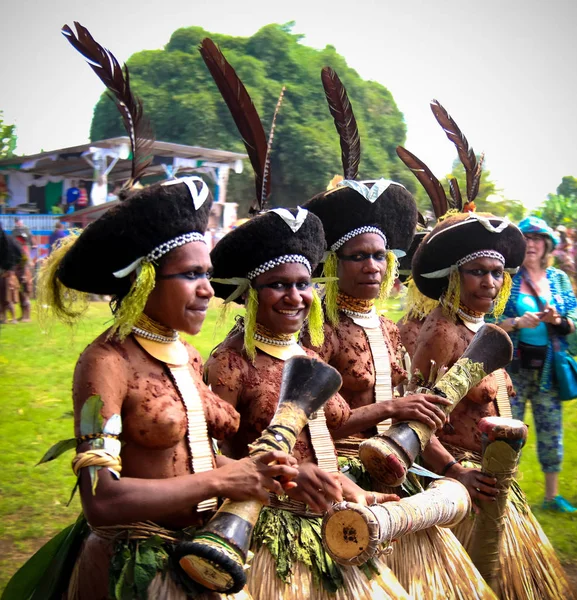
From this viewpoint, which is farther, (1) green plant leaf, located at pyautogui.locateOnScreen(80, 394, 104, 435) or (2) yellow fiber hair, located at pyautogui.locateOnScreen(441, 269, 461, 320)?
(2) yellow fiber hair, located at pyautogui.locateOnScreen(441, 269, 461, 320)

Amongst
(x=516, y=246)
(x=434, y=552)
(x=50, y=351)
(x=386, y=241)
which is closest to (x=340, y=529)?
(x=434, y=552)

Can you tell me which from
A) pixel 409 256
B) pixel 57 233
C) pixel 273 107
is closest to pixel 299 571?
pixel 409 256

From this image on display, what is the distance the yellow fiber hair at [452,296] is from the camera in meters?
4.51

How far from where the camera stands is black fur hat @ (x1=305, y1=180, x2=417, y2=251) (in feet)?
13.4

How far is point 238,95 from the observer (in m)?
3.56

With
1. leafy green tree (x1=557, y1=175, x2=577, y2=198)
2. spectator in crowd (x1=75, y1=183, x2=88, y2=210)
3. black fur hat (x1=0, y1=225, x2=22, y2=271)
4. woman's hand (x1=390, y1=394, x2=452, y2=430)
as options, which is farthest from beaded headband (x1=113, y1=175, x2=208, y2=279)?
spectator in crowd (x1=75, y1=183, x2=88, y2=210)

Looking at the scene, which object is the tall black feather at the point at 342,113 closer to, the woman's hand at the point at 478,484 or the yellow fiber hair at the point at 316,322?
the yellow fiber hair at the point at 316,322

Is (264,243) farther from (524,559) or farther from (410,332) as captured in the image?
(410,332)

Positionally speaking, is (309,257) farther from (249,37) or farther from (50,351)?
(249,37)

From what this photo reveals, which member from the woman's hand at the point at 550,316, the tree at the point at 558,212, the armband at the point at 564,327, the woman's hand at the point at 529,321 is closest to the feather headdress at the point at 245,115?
the woman's hand at the point at 529,321

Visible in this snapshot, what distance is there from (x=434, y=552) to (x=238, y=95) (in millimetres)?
2268

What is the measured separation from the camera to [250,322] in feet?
10.8

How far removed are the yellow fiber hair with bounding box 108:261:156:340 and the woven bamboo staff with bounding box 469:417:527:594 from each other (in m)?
1.82

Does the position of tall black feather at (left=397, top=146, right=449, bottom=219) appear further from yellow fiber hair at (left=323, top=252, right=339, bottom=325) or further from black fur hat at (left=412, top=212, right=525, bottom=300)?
yellow fiber hair at (left=323, top=252, right=339, bottom=325)
